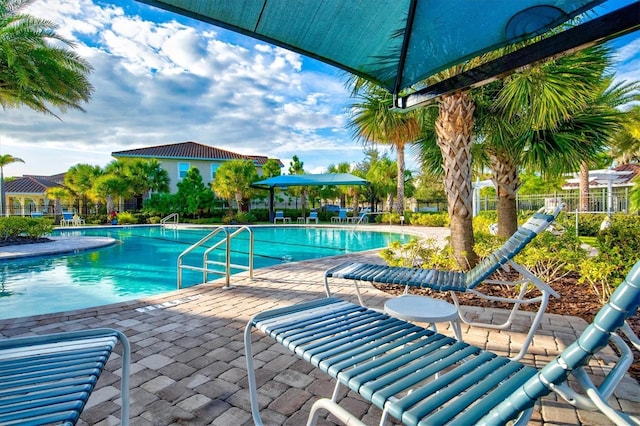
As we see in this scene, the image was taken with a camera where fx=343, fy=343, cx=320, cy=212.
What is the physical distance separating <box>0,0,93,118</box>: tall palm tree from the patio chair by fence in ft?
35.6

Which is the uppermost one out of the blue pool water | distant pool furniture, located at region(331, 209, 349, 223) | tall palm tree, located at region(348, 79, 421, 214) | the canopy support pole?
tall palm tree, located at region(348, 79, 421, 214)

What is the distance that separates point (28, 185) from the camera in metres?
32.9

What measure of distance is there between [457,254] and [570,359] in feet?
14.3

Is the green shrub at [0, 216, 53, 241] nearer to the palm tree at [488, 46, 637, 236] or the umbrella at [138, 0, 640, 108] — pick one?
the umbrella at [138, 0, 640, 108]

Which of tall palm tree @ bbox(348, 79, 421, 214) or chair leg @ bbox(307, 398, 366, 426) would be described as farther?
tall palm tree @ bbox(348, 79, 421, 214)

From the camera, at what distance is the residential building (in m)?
28.6

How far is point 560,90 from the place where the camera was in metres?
4.48

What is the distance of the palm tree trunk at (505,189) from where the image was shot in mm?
6766

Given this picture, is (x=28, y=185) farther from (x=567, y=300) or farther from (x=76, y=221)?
(x=567, y=300)

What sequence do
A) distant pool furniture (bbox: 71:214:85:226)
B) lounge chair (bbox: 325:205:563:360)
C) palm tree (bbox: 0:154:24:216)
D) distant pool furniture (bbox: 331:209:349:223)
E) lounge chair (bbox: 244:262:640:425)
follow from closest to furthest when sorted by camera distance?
lounge chair (bbox: 244:262:640:425)
lounge chair (bbox: 325:205:563:360)
distant pool furniture (bbox: 71:214:85:226)
palm tree (bbox: 0:154:24:216)
distant pool furniture (bbox: 331:209:349:223)

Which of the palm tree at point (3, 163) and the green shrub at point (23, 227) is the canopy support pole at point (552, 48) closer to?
the green shrub at point (23, 227)

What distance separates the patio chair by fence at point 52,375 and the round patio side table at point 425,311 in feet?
5.50

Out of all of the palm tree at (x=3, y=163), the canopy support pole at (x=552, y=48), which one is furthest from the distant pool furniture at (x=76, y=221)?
Result: the canopy support pole at (x=552, y=48)

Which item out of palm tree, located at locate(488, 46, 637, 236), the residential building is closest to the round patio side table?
palm tree, located at locate(488, 46, 637, 236)
